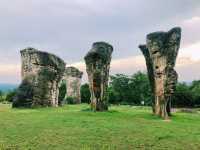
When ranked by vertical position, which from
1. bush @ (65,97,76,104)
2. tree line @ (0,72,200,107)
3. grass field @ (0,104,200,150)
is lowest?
grass field @ (0,104,200,150)

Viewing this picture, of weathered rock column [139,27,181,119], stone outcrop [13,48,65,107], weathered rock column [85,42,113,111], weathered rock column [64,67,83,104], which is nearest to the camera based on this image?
weathered rock column [139,27,181,119]

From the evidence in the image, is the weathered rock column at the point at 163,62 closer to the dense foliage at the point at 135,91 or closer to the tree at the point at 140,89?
the dense foliage at the point at 135,91

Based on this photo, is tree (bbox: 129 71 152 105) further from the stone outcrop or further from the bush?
the stone outcrop

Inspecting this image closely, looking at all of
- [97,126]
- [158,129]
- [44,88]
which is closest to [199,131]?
[158,129]

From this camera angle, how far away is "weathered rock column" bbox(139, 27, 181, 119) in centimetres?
2805

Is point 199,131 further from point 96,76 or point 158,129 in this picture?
point 96,76

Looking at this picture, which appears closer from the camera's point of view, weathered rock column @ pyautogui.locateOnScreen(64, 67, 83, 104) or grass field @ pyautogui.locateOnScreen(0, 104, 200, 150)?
grass field @ pyautogui.locateOnScreen(0, 104, 200, 150)

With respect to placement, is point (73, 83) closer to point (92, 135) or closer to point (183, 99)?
point (183, 99)

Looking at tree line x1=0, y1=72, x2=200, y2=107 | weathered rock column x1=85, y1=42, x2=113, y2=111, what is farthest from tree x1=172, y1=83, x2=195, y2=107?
weathered rock column x1=85, y1=42, x2=113, y2=111

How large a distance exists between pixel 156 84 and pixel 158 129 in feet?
26.6

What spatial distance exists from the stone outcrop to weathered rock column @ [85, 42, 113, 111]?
6.08m

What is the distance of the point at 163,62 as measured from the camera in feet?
92.5

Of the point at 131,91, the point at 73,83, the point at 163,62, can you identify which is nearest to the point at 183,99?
the point at 131,91

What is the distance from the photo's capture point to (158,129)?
68.0 ft
